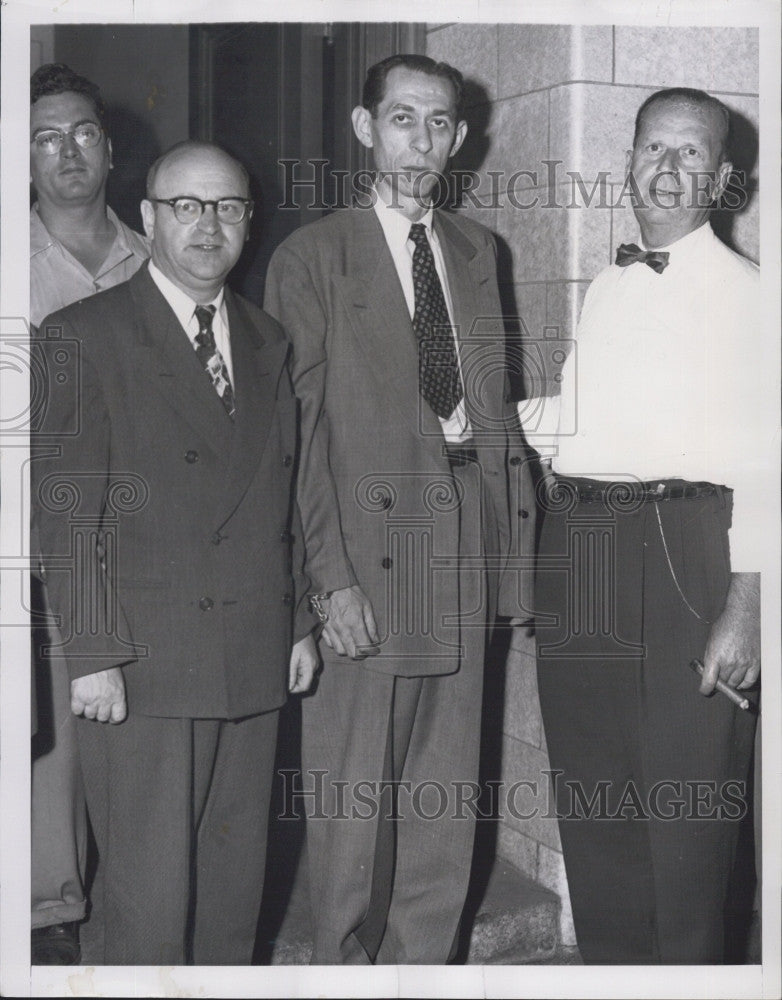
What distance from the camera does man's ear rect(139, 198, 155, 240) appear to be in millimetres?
2416

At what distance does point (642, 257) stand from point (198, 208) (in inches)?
36.3

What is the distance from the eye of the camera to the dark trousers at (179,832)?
2.36 metres

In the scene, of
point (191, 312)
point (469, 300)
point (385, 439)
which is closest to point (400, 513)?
point (385, 439)

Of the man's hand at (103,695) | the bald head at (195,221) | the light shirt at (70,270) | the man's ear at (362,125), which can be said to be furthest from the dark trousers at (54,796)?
the man's ear at (362,125)

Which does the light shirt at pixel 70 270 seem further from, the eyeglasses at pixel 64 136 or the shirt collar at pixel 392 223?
the shirt collar at pixel 392 223

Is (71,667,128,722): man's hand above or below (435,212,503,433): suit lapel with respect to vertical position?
below

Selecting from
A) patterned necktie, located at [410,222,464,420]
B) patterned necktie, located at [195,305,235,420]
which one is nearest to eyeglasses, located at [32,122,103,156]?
patterned necktie, located at [195,305,235,420]

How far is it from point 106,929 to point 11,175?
60.3 inches

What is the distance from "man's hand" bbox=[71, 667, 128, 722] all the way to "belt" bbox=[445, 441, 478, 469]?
789 millimetres

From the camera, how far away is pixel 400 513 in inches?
98.5

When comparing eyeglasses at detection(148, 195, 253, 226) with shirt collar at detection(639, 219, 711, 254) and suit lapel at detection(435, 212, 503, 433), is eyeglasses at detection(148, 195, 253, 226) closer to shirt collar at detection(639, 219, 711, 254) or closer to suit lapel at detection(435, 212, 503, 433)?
suit lapel at detection(435, 212, 503, 433)

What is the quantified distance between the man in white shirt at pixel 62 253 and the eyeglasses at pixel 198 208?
0.32ft

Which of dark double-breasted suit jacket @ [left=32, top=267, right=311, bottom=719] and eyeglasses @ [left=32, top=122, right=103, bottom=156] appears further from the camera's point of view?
eyeglasses @ [left=32, top=122, right=103, bottom=156]

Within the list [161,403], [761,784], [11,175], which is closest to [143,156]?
[11,175]
